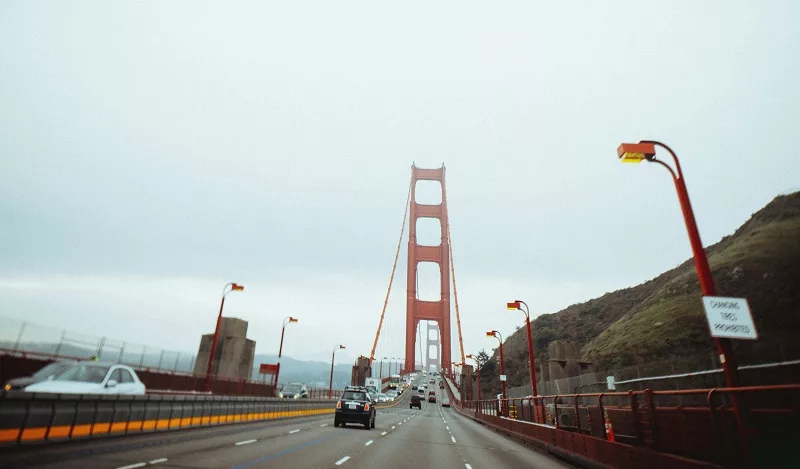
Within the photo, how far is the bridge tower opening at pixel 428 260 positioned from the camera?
333ft

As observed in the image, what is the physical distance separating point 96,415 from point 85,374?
1314mm

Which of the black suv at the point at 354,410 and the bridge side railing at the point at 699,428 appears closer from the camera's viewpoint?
the bridge side railing at the point at 699,428

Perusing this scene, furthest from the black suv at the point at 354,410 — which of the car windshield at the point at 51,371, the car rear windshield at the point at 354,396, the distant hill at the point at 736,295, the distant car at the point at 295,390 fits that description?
the distant car at the point at 295,390

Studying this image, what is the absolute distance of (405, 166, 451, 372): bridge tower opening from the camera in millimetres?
101438

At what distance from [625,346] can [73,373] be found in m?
48.5

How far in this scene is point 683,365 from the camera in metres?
17.2

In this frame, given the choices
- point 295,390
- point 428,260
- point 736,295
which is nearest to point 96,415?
point 295,390

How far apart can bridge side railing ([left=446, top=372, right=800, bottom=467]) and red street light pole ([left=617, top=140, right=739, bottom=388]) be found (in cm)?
62

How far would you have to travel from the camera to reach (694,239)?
8531 mm

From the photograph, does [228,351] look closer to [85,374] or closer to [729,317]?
[85,374]

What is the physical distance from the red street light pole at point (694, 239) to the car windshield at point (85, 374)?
14.4 metres

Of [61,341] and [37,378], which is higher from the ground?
[61,341]

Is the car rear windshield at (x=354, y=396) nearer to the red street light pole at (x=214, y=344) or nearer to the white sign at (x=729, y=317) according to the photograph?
the red street light pole at (x=214, y=344)

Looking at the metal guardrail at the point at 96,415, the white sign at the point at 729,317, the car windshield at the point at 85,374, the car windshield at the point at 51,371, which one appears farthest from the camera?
the car windshield at the point at 51,371
